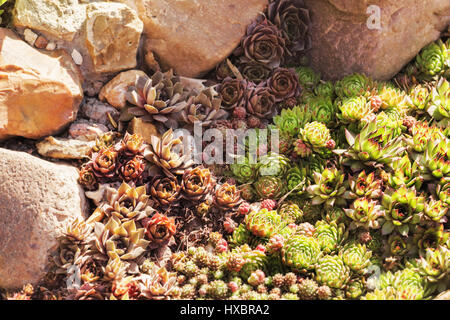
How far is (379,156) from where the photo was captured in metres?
3.36

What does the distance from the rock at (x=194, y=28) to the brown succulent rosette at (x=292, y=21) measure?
0.13 metres

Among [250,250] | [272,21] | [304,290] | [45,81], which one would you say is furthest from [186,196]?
[272,21]

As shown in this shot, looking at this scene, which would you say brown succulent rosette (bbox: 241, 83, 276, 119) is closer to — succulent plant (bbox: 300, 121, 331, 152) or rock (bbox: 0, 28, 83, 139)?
succulent plant (bbox: 300, 121, 331, 152)

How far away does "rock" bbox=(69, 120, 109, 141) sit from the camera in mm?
3543

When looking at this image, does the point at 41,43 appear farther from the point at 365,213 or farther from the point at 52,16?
the point at 365,213

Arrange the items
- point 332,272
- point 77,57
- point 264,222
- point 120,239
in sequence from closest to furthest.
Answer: point 332,272 → point 120,239 → point 264,222 → point 77,57

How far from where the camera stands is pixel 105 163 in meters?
3.32

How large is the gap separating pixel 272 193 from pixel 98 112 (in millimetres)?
1596

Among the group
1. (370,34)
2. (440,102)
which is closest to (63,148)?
(370,34)

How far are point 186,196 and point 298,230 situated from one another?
900mm

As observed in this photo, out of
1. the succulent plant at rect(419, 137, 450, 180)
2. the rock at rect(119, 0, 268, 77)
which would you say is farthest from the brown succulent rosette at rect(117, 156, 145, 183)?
the succulent plant at rect(419, 137, 450, 180)

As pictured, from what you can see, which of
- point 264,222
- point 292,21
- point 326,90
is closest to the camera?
point 264,222

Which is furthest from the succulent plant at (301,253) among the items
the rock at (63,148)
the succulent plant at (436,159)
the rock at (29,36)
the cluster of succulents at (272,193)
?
the rock at (29,36)

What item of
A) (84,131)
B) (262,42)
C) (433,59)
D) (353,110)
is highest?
(433,59)
